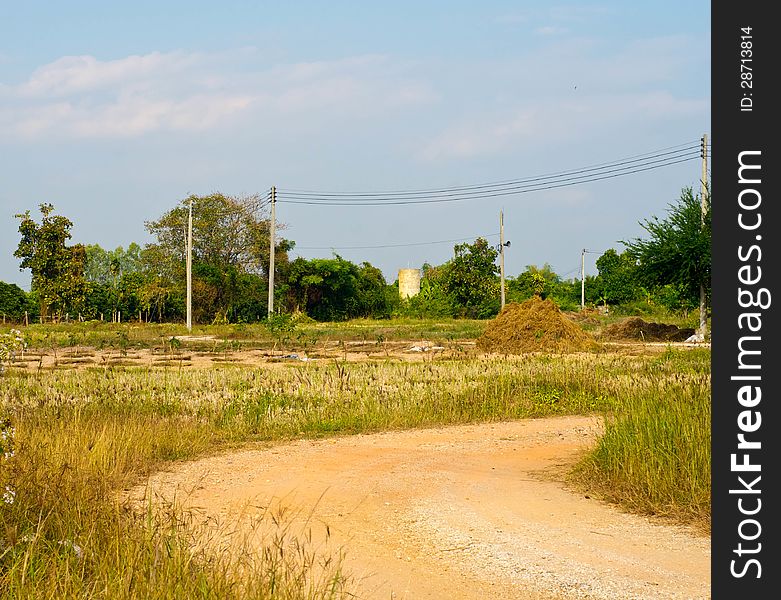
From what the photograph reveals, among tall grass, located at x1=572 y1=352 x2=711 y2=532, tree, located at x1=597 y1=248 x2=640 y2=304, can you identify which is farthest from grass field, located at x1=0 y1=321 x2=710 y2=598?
tree, located at x1=597 y1=248 x2=640 y2=304

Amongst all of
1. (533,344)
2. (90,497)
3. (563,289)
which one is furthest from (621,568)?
(563,289)

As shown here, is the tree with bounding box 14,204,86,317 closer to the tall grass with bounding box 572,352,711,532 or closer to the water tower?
the water tower

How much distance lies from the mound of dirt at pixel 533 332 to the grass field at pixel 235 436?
222 inches

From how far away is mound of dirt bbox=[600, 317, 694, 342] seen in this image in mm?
34631

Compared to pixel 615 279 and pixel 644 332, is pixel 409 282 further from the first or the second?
pixel 644 332

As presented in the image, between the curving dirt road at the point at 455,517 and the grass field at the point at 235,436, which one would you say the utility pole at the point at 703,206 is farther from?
the curving dirt road at the point at 455,517

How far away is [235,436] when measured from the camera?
11.6 m

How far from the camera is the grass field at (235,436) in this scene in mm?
4887

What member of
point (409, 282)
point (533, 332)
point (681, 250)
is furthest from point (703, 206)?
point (409, 282)

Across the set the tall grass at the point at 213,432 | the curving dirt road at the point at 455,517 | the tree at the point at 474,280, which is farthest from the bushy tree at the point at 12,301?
the curving dirt road at the point at 455,517

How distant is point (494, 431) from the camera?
12.6 metres

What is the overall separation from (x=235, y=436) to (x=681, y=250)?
26570 millimetres

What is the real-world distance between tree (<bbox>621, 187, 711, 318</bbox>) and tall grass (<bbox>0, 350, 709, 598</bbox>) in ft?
45.5
